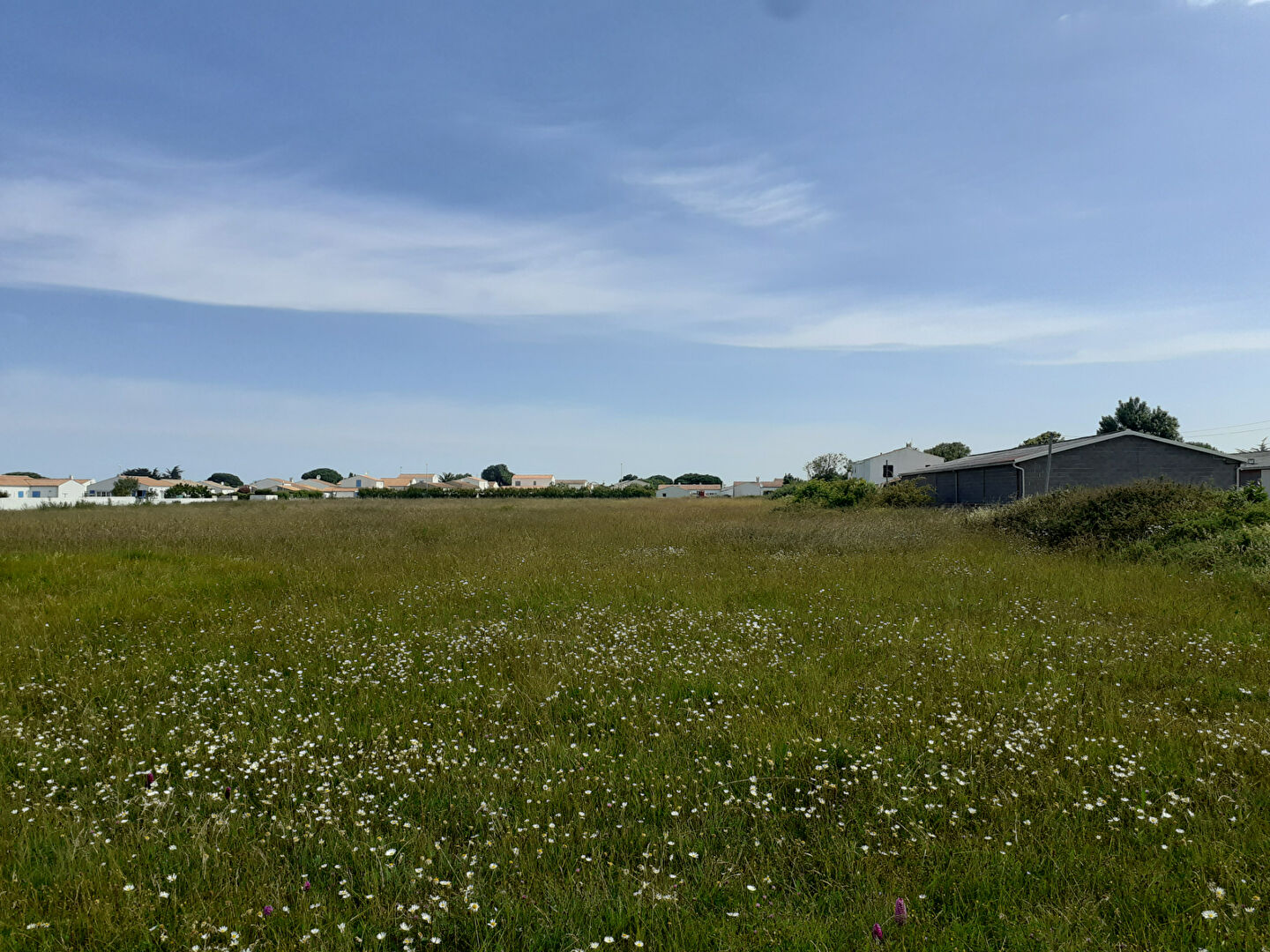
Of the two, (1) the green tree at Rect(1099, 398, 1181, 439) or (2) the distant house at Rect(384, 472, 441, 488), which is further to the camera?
(2) the distant house at Rect(384, 472, 441, 488)

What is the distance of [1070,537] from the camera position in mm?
17250

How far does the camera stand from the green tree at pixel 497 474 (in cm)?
17325

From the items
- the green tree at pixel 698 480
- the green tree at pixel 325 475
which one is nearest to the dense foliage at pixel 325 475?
the green tree at pixel 325 475

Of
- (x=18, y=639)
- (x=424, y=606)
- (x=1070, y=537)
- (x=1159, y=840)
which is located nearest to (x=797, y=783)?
(x=1159, y=840)

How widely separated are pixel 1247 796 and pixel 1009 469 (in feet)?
120

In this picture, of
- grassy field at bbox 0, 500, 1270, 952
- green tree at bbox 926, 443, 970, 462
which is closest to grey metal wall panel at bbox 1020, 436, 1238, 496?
grassy field at bbox 0, 500, 1270, 952

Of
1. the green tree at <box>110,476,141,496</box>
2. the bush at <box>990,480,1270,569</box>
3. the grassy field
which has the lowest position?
the grassy field

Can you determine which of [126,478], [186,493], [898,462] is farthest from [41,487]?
[898,462]

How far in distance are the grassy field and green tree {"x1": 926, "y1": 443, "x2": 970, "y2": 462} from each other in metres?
97.0

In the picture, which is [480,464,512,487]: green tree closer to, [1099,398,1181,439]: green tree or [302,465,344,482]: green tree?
[302,465,344,482]: green tree

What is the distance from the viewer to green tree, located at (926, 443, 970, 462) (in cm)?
10001

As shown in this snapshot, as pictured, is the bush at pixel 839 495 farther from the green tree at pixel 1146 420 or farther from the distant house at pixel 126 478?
the distant house at pixel 126 478

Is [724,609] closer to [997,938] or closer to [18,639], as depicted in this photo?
[997,938]

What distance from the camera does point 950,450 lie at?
330ft
